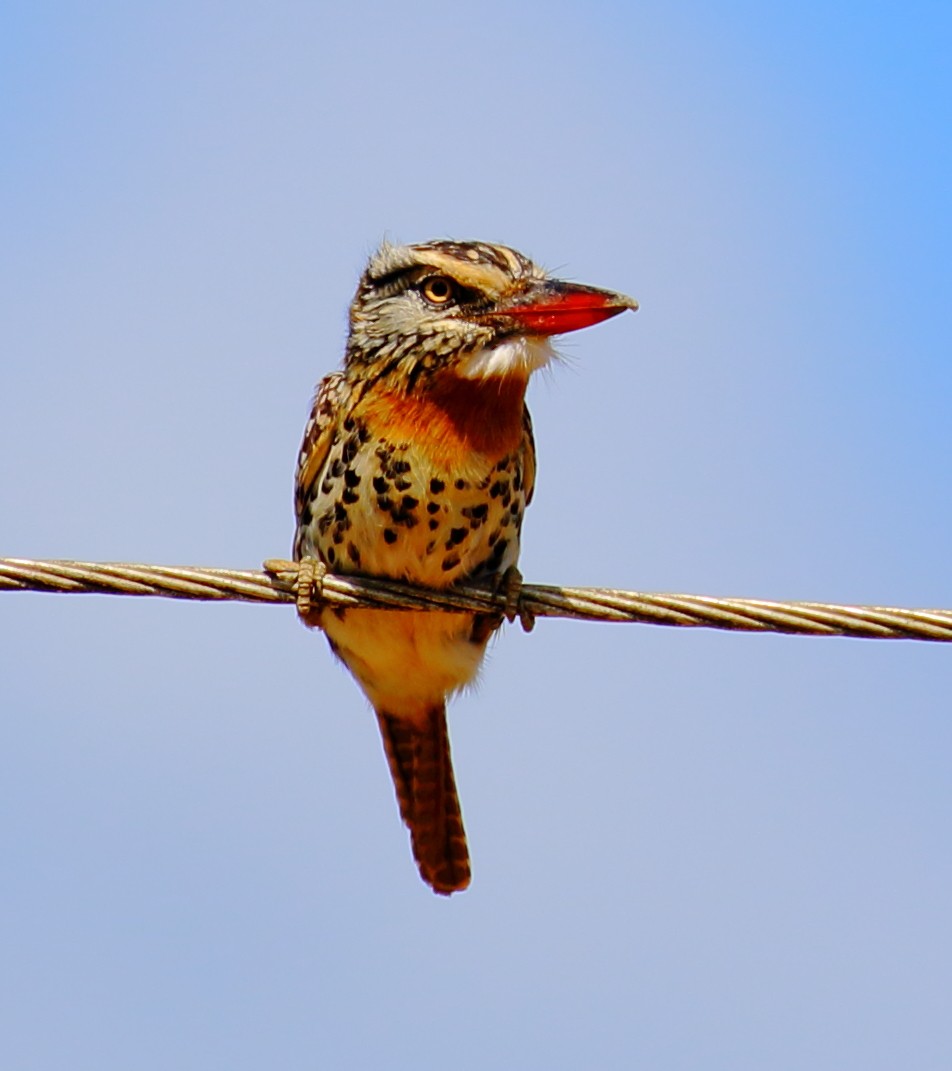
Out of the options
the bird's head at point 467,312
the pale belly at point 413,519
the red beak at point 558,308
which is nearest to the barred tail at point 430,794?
the pale belly at point 413,519

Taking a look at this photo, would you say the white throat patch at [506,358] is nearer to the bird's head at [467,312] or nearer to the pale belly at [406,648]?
the bird's head at [467,312]

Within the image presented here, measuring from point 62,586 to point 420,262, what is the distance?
233 centimetres

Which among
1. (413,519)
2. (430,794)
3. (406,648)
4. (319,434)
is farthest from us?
(430,794)

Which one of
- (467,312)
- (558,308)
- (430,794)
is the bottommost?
(430,794)

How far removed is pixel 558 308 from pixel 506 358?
26cm

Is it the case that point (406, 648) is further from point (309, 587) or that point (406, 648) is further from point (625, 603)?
point (625, 603)

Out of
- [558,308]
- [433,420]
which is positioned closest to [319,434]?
[433,420]

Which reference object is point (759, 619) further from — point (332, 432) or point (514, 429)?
point (332, 432)

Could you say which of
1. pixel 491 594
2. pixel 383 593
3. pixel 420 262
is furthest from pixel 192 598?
pixel 420 262

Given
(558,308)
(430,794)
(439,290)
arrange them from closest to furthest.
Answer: (558,308) → (439,290) → (430,794)

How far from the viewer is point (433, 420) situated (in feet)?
22.6

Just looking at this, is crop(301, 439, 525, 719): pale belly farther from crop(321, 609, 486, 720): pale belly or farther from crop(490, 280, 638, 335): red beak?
crop(490, 280, 638, 335): red beak

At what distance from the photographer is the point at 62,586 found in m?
5.42

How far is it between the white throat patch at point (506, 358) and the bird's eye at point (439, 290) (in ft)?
1.06
